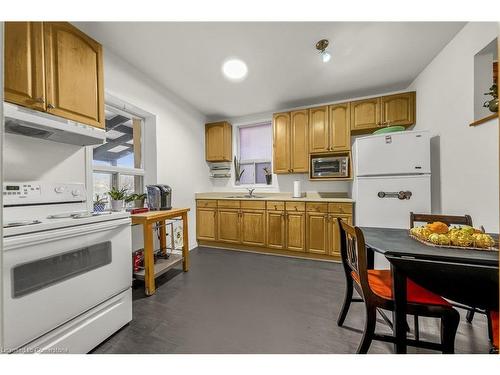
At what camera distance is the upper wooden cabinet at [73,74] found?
130cm

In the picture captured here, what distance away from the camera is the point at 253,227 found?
3223 millimetres

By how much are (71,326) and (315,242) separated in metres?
2.63

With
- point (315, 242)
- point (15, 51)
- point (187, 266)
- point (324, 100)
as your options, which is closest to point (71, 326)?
point (187, 266)

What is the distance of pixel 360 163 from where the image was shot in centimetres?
233

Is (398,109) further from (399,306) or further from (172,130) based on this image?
(172,130)

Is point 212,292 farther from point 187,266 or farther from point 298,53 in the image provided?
point 298,53

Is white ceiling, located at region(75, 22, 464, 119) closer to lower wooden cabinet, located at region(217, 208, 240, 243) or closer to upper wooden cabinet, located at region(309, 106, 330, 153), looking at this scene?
upper wooden cabinet, located at region(309, 106, 330, 153)

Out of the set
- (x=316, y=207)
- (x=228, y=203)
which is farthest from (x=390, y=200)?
(x=228, y=203)

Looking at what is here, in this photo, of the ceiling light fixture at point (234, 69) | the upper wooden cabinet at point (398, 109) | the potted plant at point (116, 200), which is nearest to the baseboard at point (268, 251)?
the potted plant at point (116, 200)

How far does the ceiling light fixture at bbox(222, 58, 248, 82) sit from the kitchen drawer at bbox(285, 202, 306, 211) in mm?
1880

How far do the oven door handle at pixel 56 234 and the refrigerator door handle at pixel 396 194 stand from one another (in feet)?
8.41

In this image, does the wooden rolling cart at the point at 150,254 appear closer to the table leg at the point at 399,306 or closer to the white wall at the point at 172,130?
the white wall at the point at 172,130

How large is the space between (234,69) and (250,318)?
2.59 metres
